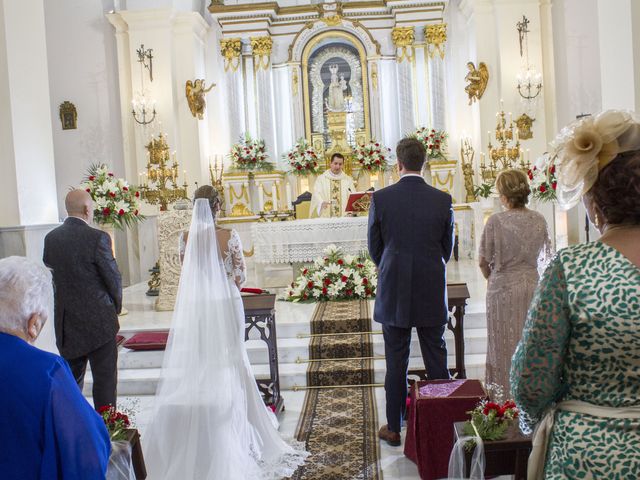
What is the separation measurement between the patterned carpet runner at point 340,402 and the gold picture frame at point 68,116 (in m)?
8.23

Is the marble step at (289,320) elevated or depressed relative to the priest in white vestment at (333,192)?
depressed

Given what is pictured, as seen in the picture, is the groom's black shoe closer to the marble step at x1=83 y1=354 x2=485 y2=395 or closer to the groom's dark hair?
the marble step at x1=83 y1=354 x2=485 y2=395

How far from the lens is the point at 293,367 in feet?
24.5

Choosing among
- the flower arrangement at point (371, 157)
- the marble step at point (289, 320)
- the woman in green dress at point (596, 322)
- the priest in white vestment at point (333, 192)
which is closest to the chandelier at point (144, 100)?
the flower arrangement at point (371, 157)

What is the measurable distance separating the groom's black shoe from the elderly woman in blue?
11.1ft

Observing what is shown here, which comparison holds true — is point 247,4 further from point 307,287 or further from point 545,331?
point 545,331

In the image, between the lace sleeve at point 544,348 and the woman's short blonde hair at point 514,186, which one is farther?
the woman's short blonde hair at point 514,186

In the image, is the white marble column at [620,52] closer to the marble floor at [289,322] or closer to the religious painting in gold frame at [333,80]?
the marble floor at [289,322]

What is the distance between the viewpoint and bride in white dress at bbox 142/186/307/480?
14.9ft

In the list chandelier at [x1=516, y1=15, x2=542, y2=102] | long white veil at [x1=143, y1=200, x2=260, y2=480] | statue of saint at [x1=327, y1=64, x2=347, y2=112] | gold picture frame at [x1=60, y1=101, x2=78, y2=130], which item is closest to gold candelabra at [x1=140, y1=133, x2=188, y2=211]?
gold picture frame at [x1=60, y1=101, x2=78, y2=130]

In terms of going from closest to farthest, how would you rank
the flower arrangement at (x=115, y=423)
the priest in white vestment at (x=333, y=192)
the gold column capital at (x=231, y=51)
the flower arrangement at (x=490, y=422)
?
the flower arrangement at (x=490, y=422)
the flower arrangement at (x=115, y=423)
the priest in white vestment at (x=333, y=192)
the gold column capital at (x=231, y=51)

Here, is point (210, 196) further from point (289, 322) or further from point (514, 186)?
point (289, 322)

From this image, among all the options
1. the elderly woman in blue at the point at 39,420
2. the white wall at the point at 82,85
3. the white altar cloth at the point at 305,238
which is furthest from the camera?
the white wall at the point at 82,85

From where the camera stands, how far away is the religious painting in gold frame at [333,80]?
630 inches
